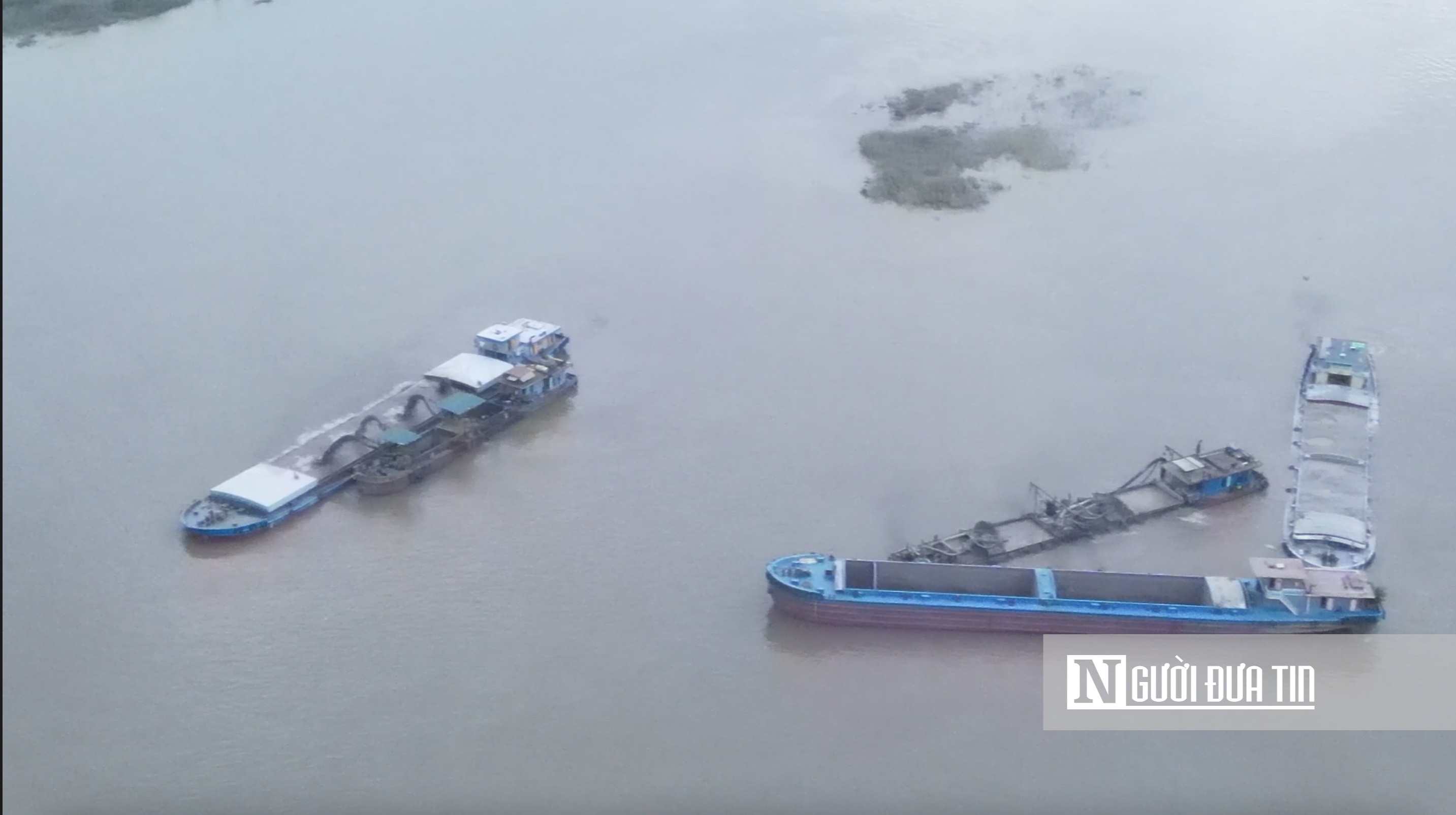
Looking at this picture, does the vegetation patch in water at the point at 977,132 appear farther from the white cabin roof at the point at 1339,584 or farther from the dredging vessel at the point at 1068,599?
the white cabin roof at the point at 1339,584

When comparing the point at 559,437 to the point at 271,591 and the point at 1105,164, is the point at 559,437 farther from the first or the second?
the point at 1105,164

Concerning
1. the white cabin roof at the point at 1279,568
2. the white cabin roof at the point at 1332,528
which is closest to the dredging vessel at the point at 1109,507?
the white cabin roof at the point at 1332,528

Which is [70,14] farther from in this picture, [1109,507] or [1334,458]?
[1334,458]

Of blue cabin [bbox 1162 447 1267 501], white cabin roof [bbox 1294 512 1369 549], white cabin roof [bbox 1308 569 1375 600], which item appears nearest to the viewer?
white cabin roof [bbox 1308 569 1375 600]

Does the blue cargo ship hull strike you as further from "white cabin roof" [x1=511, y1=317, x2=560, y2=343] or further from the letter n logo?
the letter n logo

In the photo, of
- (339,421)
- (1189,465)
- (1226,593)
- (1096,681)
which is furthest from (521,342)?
(1226,593)

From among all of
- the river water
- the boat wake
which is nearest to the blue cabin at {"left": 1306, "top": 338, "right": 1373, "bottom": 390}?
the river water
